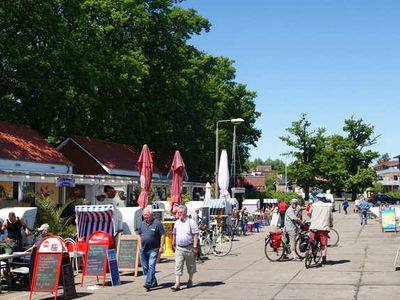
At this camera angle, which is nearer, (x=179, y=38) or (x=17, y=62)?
(x=17, y=62)

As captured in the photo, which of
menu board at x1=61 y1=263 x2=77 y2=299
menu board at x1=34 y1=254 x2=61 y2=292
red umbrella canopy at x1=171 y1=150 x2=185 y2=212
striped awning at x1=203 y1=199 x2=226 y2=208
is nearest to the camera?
menu board at x1=34 y1=254 x2=61 y2=292

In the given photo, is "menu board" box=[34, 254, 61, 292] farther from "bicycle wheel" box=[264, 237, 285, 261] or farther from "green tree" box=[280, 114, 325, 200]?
"green tree" box=[280, 114, 325, 200]

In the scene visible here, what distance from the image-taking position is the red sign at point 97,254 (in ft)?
42.7

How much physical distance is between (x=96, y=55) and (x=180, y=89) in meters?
9.93

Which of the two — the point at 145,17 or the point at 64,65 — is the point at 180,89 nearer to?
the point at 145,17

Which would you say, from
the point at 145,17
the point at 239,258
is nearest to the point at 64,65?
the point at 145,17

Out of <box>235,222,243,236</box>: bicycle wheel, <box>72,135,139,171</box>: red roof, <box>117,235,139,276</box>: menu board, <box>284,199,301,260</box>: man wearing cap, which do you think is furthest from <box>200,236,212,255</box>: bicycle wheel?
<box>72,135,139,171</box>: red roof

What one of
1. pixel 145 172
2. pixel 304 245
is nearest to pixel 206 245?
pixel 304 245

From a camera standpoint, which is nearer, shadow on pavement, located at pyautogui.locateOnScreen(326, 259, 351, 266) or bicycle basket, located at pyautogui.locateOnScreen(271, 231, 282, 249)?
shadow on pavement, located at pyautogui.locateOnScreen(326, 259, 351, 266)

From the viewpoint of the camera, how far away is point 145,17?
1624 inches

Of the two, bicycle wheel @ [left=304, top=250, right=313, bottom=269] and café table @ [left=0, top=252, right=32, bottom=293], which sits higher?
café table @ [left=0, top=252, right=32, bottom=293]

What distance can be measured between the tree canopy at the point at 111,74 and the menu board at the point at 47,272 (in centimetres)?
2068

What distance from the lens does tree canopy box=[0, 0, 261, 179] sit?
108ft

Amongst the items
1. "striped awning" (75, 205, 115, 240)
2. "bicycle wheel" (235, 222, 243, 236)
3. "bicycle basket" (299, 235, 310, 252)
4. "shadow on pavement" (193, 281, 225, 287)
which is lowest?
"shadow on pavement" (193, 281, 225, 287)
